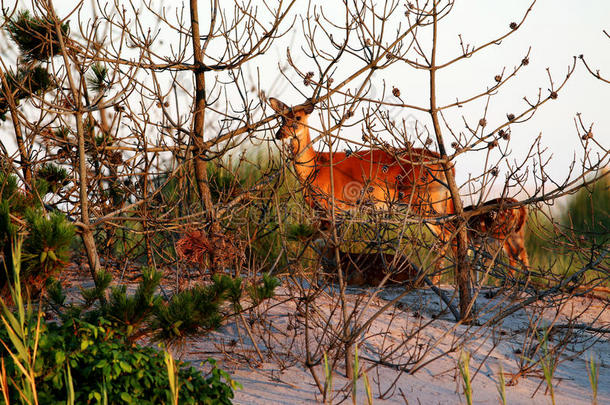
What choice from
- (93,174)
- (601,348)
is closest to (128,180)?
(93,174)

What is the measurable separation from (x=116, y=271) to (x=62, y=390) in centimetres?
370

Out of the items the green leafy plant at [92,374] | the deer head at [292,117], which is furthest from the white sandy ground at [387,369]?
the deer head at [292,117]

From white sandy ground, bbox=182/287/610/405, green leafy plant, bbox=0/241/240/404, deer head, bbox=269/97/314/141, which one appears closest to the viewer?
green leafy plant, bbox=0/241/240/404

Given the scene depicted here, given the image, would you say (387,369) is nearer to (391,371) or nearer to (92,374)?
(391,371)

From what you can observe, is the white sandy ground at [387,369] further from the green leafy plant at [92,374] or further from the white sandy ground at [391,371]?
the green leafy plant at [92,374]

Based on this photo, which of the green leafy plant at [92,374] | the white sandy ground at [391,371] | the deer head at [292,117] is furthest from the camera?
the deer head at [292,117]

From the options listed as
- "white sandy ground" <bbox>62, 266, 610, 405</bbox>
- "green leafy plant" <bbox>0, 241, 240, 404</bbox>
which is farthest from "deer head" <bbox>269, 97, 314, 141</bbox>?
"green leafy plant" <bbox>0, 241, 240, 404</bbox>

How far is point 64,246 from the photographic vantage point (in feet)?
12.6

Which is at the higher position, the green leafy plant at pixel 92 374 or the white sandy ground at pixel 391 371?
the green leafy plant at pixel 92 374

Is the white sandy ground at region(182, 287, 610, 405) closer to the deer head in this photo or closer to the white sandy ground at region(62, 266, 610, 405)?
the white sandy ground at region(62, 266, 610, 405)

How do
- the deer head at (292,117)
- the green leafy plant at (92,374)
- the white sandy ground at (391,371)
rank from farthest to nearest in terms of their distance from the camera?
the deer head at (292,117), the white sandy ground at (391,371), the green leafy plant at (92,374)

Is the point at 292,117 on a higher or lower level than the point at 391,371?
higher

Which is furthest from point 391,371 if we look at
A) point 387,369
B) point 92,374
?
point 92,374

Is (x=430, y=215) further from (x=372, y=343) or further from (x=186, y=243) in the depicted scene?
(x=186, y=243)
